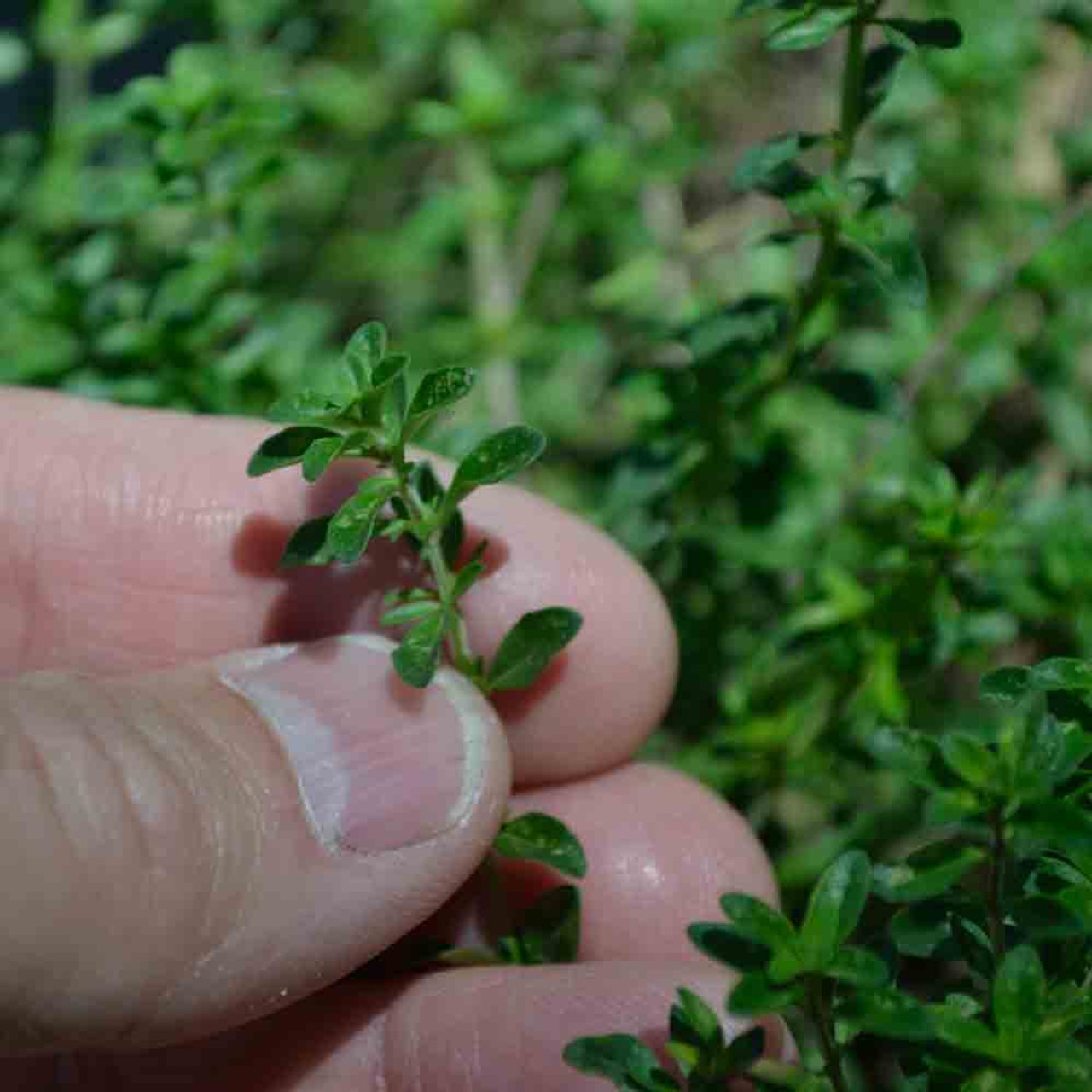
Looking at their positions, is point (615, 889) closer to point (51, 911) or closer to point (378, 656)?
point (378, 656)

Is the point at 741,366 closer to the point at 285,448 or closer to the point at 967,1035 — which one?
the point at 285,448

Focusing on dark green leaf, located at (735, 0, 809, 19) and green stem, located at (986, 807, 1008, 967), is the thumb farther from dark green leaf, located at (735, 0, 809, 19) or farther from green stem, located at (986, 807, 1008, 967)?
dark green leaf, located at (735, 0, 809, 19)

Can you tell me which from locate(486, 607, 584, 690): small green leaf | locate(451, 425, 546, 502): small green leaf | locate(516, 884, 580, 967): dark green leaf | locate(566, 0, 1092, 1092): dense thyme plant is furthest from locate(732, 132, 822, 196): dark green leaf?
locate(516, 884, 580, 967): dark green leaf

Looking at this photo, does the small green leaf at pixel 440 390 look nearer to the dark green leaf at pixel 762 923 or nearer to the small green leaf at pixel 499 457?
the small green leaf at pixel 499 457

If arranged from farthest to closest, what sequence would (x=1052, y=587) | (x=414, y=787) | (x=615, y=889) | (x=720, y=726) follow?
1. (x=720, y=726)
2. (x=1052, y=587)
3. (x=615, y=889)
4. (x=414, y=787)

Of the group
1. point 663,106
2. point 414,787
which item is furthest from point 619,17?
point 414,787

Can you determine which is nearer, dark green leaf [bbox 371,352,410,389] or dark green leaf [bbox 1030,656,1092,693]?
dark green leaf [bbox 1030,656,1092,693]

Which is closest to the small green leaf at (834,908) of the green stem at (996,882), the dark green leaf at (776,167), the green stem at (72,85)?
the green stem at (996,882)
